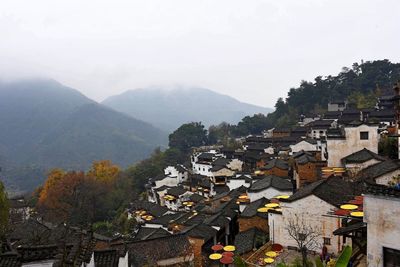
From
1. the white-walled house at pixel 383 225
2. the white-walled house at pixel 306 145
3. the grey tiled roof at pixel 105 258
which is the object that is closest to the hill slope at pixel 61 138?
the white-walled house at pixel 306 145

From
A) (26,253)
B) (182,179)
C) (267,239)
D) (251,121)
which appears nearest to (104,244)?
(267,239)

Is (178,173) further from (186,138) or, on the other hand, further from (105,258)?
(105,258)

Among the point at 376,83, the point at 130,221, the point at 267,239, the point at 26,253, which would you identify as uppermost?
the point at 376,83

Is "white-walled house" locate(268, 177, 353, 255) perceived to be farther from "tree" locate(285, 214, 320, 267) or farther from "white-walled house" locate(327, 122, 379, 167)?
"white-walled house" locate(327, 122, 379, 167)

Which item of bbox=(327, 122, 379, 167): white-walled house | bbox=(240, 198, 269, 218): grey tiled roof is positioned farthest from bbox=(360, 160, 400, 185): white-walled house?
bbox=(240, 198, 269, 218): grey tiled roof

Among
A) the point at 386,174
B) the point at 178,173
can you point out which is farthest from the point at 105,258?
the point at 178,173

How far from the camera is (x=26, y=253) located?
7500 mm

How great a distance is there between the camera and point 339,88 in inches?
2549

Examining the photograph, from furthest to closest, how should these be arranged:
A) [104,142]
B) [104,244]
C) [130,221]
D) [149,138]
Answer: [149,138]
[104,142]
[130,221]
[104,244]

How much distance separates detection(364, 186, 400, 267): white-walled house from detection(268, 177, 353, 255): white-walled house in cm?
655

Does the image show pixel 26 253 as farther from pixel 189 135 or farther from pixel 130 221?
pixel 189 135

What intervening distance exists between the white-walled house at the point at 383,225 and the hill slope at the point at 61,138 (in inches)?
3513

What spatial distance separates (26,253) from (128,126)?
141m

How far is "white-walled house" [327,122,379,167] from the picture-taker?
965 inches
